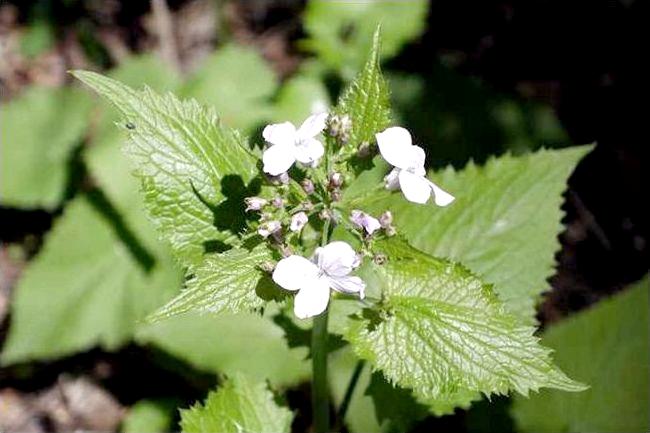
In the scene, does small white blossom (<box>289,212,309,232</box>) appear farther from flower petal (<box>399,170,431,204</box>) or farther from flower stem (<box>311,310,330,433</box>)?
flower stem (<box>311,310,330,433</box>)

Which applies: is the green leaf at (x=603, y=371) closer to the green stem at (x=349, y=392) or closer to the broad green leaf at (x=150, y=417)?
the green stem at (x=349, y=392)

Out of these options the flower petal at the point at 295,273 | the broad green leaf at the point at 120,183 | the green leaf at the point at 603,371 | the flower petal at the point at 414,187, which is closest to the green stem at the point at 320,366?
the flower petal at the point at 295,273

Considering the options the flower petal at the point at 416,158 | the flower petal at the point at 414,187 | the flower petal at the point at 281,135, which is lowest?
the flower petal at the point at 414,187

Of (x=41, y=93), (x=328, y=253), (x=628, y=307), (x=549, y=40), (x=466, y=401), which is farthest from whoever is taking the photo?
(x=549, y=40)

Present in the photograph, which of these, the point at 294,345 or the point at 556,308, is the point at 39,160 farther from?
the point at 556,308

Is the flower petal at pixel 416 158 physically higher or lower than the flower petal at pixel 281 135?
lower

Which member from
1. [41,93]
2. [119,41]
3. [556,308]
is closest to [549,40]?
[556,308]

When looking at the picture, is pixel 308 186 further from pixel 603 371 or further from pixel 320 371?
pixel 603 371

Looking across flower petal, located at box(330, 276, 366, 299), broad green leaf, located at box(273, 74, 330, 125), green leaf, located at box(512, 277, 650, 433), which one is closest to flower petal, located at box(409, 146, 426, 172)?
flower petal, located at box(330, 276, 366, 299)
